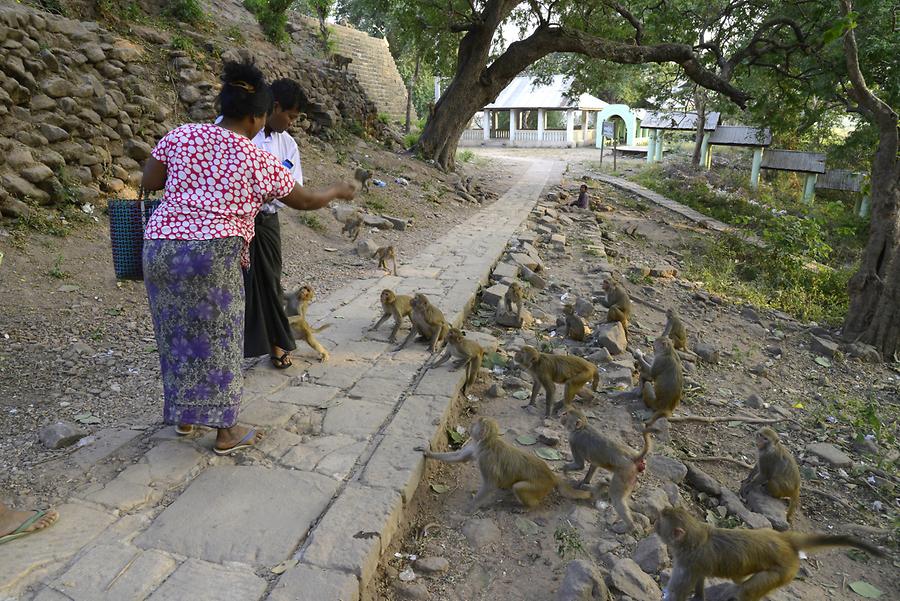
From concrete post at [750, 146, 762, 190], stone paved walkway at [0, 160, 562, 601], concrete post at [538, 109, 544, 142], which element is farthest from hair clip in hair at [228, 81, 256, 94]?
concrete post at [538, 109, 544, 142]

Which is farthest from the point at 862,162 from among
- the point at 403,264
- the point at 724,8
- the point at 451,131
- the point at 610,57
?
the point at 403,264

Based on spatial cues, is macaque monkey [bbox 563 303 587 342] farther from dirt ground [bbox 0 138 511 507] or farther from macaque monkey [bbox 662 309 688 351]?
dirt ground [bbox 0 138 511 507]

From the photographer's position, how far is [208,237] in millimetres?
3074

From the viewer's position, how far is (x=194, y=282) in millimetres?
3100

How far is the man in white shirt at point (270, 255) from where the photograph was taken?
4.14 meters

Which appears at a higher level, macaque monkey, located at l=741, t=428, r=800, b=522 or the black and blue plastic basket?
the black and blue plastic basket

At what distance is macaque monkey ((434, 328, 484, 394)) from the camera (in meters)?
4.99

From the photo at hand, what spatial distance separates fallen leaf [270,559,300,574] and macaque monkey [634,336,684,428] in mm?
2987

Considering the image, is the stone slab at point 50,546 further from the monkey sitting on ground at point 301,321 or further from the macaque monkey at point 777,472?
the macaque monkey at point 777,472

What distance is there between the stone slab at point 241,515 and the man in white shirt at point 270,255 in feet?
4.02

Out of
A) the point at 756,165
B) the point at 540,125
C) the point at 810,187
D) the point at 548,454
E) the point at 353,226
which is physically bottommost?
the point at 548,454

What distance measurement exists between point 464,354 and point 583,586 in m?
2.48

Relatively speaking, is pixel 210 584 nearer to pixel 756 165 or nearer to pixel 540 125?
pixel 756 165

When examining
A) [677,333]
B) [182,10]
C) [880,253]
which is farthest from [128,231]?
[182,10]
